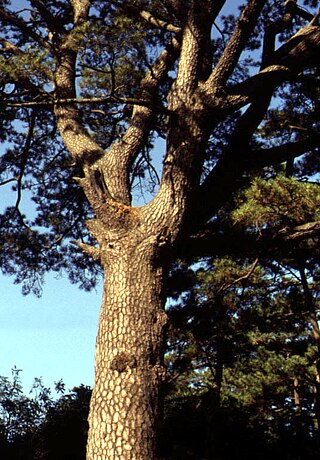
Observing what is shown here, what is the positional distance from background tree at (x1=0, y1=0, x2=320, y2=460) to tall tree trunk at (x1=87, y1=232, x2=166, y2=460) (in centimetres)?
1

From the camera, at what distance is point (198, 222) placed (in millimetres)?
6148

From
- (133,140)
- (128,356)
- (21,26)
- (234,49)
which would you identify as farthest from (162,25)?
(128,356)

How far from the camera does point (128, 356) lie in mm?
4586

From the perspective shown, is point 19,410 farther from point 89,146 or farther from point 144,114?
point 144,114

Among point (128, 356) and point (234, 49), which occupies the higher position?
point (234, 49)

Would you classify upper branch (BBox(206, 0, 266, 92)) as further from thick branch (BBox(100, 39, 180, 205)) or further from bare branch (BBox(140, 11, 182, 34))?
bare branch (BBox(140, 11, 182, 34))

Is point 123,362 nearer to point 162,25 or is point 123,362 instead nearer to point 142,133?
point 142,133

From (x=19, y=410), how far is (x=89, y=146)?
4.37m

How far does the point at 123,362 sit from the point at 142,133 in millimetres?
3148

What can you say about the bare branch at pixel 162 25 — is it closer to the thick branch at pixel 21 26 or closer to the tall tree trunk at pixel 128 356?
the thick branch at pixel 21 26

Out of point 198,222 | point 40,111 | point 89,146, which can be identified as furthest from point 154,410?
point 40,111

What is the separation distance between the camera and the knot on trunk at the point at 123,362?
4.55 metres

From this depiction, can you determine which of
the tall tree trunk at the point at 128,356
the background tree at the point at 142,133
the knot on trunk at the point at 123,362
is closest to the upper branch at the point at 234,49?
the background tree at the point at 142,133

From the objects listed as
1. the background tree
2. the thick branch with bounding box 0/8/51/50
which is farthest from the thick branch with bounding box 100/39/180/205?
the thick branch with bounding box 0/8/51/50
